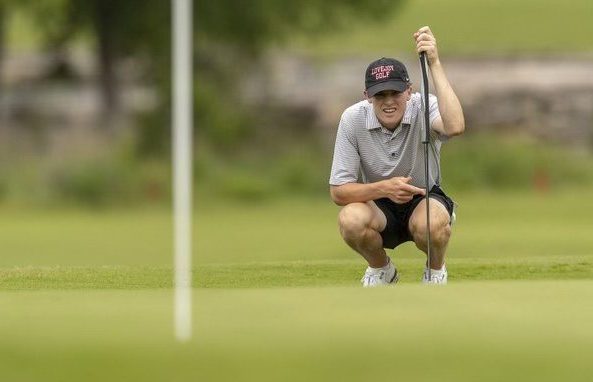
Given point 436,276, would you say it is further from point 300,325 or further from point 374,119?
point 300,325

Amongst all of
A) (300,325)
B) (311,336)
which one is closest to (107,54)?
(300,325)

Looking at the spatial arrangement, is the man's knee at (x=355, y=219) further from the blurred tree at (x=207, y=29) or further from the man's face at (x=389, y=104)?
the blurred tree at (x=207, y=29)

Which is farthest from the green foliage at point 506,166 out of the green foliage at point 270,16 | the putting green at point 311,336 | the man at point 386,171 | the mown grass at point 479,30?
the putting green at point 311,336

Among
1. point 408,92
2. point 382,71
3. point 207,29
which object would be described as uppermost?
point 207,29

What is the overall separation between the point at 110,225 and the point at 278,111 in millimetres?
9864

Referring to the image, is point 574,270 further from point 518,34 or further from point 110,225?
point 518,34

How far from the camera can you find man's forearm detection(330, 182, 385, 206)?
27.8 ft

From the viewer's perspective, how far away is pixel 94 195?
23.6 meters

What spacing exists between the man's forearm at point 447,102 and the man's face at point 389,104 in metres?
0.26

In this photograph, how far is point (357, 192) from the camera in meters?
8.54

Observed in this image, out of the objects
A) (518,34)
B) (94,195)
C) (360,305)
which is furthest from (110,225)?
(518,34)

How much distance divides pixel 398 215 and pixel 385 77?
91 centimetres

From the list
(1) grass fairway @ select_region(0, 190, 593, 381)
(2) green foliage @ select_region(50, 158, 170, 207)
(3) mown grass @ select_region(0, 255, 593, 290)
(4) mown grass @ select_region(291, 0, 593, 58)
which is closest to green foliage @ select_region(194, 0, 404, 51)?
(4) mown grass @ select_region(291, 0, 593, 58)

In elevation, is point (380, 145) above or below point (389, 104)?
below
